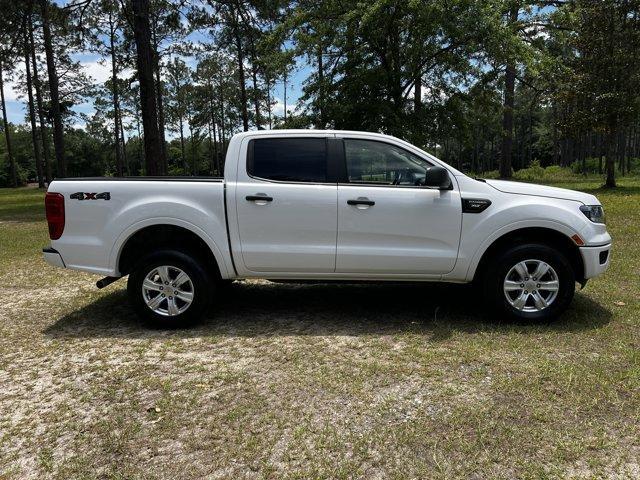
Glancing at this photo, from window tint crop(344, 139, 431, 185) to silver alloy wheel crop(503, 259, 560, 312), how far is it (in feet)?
4.04

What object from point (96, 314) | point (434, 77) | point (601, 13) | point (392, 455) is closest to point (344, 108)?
point (434, 77)

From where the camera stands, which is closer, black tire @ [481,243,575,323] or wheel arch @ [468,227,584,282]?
black tire @ [481,243,575,323]

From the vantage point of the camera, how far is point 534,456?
2699 mm

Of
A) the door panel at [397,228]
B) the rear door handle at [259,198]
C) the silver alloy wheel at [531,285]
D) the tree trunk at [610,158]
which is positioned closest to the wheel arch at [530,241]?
the silver alloy wheel at [531,285]

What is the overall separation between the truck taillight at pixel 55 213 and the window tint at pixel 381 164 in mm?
2727

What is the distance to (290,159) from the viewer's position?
4797 millimetres

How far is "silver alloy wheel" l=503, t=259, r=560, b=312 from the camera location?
461cm

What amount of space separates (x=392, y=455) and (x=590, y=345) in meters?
2.39

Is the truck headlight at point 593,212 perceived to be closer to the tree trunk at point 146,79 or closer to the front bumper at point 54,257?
the front bumper at point 54,257

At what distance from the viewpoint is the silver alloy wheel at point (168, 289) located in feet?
15.4

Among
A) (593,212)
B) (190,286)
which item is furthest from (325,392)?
(593,212)

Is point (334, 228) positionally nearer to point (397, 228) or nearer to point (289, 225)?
point (289, 225)

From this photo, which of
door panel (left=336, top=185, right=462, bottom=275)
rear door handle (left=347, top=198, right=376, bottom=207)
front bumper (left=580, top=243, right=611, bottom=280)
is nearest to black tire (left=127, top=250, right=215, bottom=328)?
door panel (left=336, top=185, right=462, bottom=275)

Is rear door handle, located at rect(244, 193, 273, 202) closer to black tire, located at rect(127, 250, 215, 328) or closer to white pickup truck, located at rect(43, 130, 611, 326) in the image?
white pickup truck, located at rect(43, 130, 611, 326)
